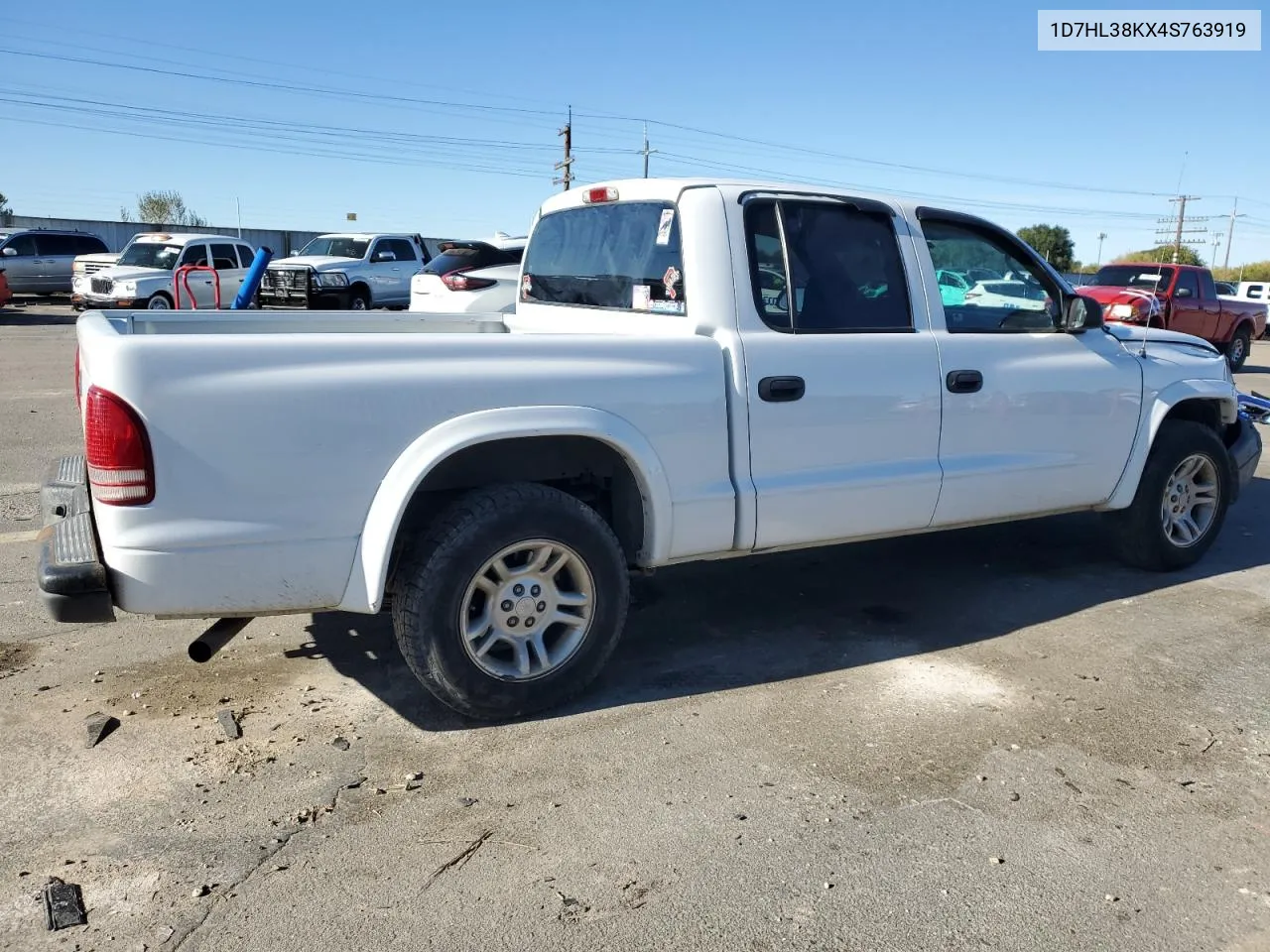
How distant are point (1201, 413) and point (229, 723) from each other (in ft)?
16.8

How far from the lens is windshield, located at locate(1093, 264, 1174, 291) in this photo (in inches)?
621

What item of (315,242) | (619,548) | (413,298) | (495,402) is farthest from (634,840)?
(315,242)

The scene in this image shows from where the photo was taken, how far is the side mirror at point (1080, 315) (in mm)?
4918

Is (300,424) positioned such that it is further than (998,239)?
No

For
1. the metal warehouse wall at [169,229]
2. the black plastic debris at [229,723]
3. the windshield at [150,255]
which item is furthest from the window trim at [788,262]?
the metal warehouse wall at [169,229]

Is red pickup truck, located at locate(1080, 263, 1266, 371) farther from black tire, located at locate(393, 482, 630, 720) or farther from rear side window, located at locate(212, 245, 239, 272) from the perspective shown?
rear side window, located at locate(212, 245, 239, 272)

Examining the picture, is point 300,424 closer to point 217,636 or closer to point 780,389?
point 217,636

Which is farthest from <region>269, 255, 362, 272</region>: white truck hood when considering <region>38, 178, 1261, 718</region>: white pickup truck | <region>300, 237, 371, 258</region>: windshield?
<region>38, 178, 1261, 718</region>: white pickup truck

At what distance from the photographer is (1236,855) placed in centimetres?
299

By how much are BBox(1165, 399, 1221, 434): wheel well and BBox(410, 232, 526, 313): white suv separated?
7.32m

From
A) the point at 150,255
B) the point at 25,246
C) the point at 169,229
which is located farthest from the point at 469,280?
the point at 169,229

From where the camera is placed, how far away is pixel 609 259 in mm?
4605

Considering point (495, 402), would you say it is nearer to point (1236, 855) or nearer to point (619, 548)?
point (619, 548)

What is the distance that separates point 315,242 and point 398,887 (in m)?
20.7
